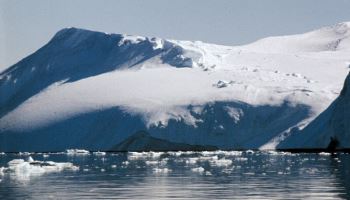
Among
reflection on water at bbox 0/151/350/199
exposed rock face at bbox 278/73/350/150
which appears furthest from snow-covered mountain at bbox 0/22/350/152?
reflection on water at bbox 0/151/350/199

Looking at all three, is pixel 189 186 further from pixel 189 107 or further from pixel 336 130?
pixel 189 107

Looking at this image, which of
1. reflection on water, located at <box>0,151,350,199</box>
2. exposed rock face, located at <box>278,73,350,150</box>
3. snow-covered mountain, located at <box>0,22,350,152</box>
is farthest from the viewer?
snow-covered mountain, located at <box>0,22,350,152</box>

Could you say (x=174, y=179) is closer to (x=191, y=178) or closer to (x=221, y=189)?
(x=191, y=178)

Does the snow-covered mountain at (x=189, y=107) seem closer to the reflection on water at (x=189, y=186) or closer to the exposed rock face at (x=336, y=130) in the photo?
the exposed rock face at (x=336, y=130)

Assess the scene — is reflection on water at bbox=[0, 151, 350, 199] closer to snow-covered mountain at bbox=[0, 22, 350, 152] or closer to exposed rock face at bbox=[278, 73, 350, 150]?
exposed rock face at bbox=[278, 73, 350, 150]

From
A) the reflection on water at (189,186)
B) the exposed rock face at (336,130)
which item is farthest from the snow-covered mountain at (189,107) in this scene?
the reflection on water at (189,186)

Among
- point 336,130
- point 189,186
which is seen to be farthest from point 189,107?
point 189,186

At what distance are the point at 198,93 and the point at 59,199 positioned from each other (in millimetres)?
139366

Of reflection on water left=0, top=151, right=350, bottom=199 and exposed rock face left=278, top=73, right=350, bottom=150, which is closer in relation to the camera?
reflection on water left=0, top=151, right=350, bottom=199

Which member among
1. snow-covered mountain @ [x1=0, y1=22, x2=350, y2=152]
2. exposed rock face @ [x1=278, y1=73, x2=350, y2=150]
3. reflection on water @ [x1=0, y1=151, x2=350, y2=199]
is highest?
snow-covered mountain @ [x1=0, y1=22, x2=350, y2=152]

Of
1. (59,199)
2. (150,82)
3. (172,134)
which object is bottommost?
(59,199)

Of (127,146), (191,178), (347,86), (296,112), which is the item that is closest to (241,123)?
(296,112)

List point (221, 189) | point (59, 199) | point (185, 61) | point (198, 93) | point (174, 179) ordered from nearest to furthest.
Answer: point (59, 199) < point (221, 189) < point (174, 179) < point (198, 93) < point (185, 61)

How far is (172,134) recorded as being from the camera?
156 m
